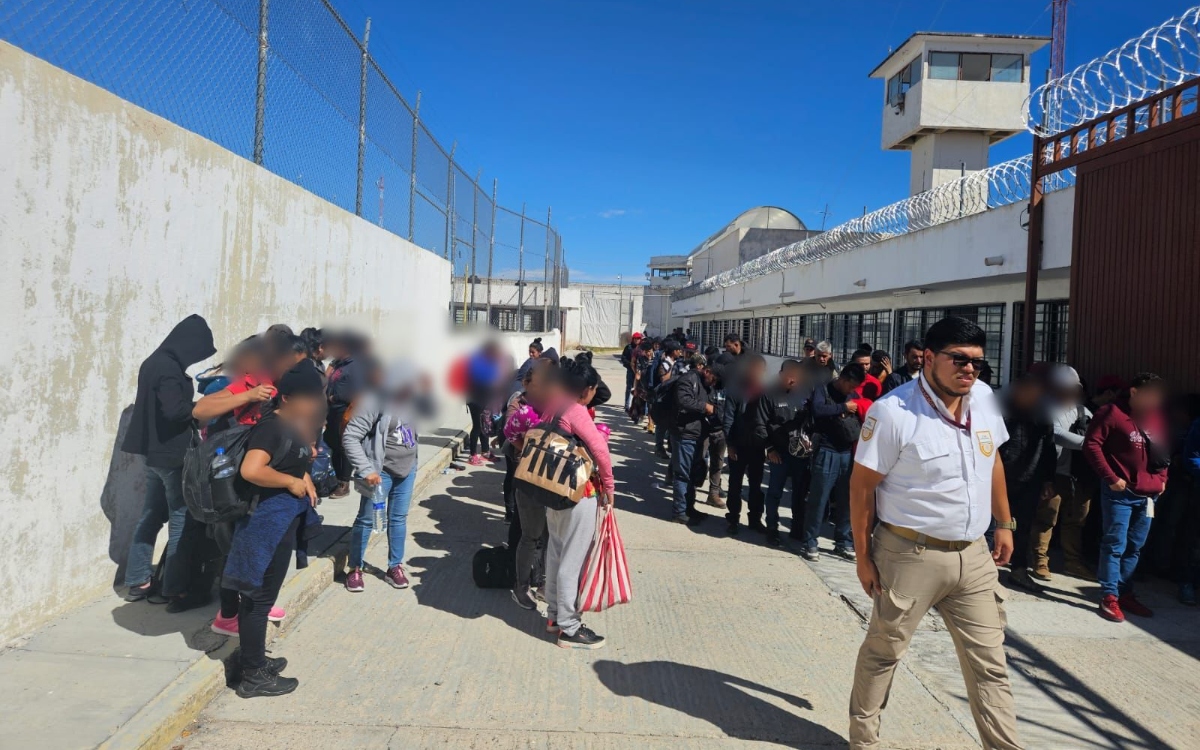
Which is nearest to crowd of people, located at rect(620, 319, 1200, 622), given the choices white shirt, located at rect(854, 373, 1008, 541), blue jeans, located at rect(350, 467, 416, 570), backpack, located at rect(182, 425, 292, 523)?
white shirt, located at rect(854, 373, 1008, 541)

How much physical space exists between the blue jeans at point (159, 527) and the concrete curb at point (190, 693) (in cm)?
60

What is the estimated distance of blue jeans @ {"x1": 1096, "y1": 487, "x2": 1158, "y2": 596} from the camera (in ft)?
18.0

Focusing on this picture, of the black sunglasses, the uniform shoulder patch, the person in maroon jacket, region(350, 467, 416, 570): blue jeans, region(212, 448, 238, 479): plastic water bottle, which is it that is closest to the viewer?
the black sunglasses

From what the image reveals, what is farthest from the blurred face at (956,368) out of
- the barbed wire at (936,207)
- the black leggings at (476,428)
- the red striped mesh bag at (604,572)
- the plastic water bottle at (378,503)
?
the black leggings at (476,428)

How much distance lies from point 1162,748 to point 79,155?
6117 mm

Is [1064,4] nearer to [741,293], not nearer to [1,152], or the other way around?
[741,293]

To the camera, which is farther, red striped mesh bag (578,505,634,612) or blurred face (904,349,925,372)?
blurred face (904,349,925,372)

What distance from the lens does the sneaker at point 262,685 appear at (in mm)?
3766

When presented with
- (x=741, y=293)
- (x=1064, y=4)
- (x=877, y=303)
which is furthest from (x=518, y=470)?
(x=1064, y=4)

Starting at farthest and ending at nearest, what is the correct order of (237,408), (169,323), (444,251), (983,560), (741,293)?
(741,293) → (444,251) → (169,323) → (237,408) → (983,560)

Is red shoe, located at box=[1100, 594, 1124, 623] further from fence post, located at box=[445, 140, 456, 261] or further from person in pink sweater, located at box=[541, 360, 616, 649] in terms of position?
fence post, located at box=[445, 140, 456, 261]

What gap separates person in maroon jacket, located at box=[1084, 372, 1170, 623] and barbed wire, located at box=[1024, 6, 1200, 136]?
9.27ft

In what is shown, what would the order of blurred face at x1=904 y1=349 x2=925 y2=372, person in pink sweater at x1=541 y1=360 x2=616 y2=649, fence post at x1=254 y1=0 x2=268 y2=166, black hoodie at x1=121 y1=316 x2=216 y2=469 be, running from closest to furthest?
black hoodie at x1=121 y1=316 x2=216 y2=469 < person in pink sweater at x1=541 y1=360 x2=616 y2=649 < fence post at x1=254 y1=0 x2=268 y2=166 < blurred face at x1=904 y1=349 x2=925 y2=372

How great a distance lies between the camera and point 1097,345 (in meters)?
7.58
